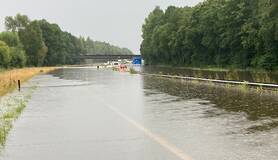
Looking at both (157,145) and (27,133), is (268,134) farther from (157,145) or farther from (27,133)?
(27,133)

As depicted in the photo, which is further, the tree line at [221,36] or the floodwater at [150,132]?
the tree line at [221,36]

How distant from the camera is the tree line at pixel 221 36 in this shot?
78.0 meters

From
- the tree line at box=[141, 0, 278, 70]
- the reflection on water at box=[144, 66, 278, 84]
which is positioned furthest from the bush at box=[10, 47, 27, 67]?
the reflection on water at box=[144, 66, 278, 84]

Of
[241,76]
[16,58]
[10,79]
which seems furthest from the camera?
[16,58]

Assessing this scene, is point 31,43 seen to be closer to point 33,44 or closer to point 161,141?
point 33,44

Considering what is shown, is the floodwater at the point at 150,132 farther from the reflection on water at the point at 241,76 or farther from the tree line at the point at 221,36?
the tree line at the point at 221,36

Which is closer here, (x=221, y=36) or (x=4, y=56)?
(x=221, y=36)

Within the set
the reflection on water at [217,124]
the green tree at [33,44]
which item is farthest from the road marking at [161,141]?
the green tree at [33,44]

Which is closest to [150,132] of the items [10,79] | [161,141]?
[161,141]

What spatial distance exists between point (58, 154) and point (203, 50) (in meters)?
106

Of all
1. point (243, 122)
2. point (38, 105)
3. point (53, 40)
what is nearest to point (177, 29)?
point (53, 40)

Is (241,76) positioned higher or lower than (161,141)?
lower

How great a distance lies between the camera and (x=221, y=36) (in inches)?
3903

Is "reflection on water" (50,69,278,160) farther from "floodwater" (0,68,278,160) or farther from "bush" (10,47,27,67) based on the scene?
"bush" (10,47,27,67)
